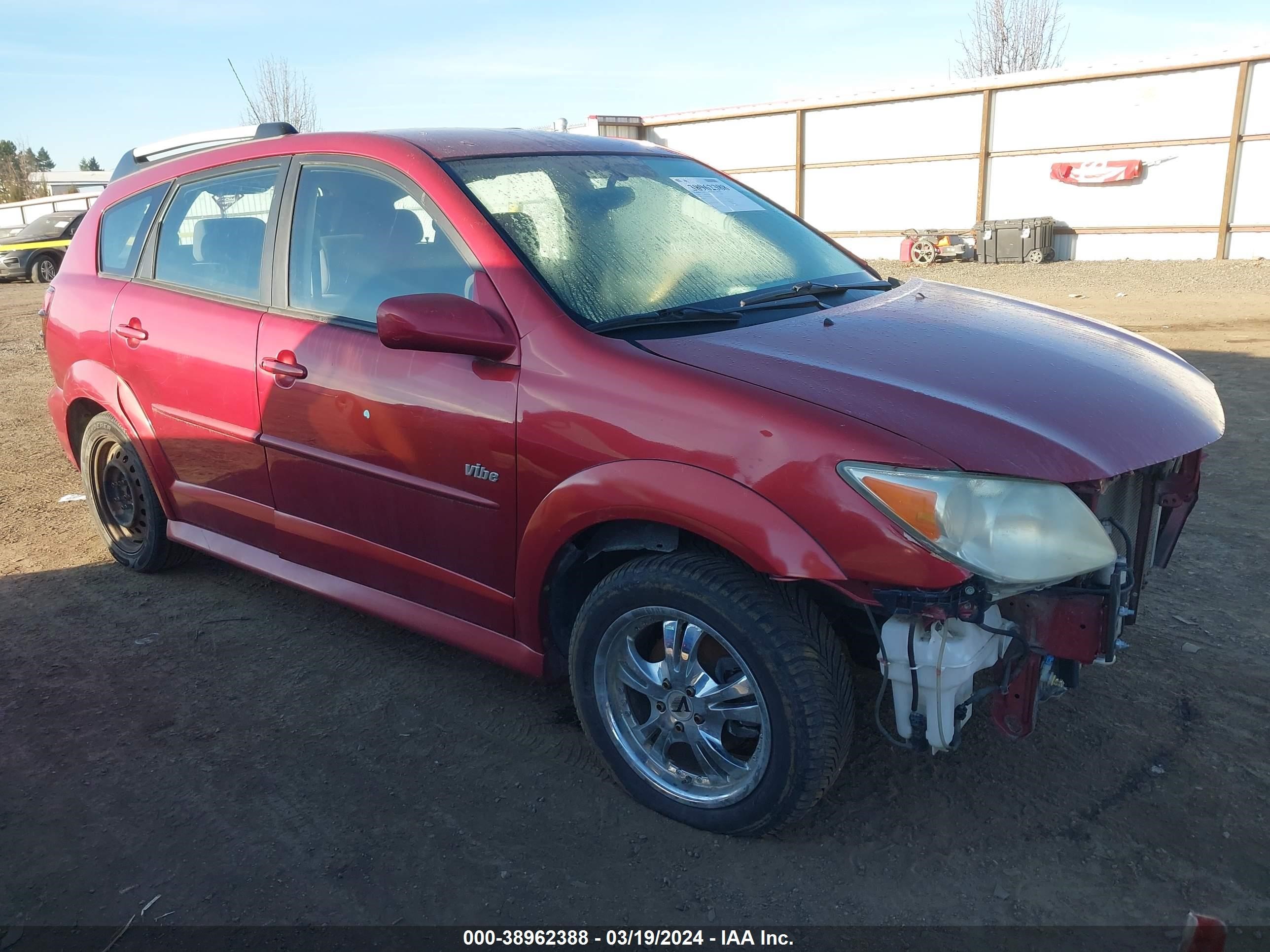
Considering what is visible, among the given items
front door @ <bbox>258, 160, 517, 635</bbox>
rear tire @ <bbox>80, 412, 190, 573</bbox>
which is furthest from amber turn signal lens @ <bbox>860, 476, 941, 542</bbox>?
rear tire @ <bbox>80, 412, 190, 573</bbox>

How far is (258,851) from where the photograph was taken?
2.67m

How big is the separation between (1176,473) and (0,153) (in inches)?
4197

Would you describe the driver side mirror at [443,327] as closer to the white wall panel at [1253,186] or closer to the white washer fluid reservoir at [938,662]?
the white washer fluid reservoir at [938,662]

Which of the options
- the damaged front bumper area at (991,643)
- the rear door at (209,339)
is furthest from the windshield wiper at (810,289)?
the rear door at (209,339)

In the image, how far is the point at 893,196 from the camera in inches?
912

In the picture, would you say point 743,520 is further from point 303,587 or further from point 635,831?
point 303,587

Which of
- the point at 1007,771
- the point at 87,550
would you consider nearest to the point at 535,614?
the point at 1007,771

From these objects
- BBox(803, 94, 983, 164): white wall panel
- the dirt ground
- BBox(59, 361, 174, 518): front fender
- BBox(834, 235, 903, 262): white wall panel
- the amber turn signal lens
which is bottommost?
BBox(834, 235, 903, 262): white wall panel

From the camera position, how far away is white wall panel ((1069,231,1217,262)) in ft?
64.5

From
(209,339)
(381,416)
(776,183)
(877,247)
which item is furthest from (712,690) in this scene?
(776,183)

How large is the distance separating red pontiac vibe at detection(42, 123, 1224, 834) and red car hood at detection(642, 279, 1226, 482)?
1cm

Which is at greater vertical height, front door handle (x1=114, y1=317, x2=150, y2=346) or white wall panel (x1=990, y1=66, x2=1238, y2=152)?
white wall panel (x1=990, y1=66, x2=1238, y2=152)

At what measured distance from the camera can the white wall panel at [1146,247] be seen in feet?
64.5

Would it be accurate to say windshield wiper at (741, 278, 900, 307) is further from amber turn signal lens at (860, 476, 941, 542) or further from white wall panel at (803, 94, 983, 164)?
white wall panel at (803, 94, 983, 164)
